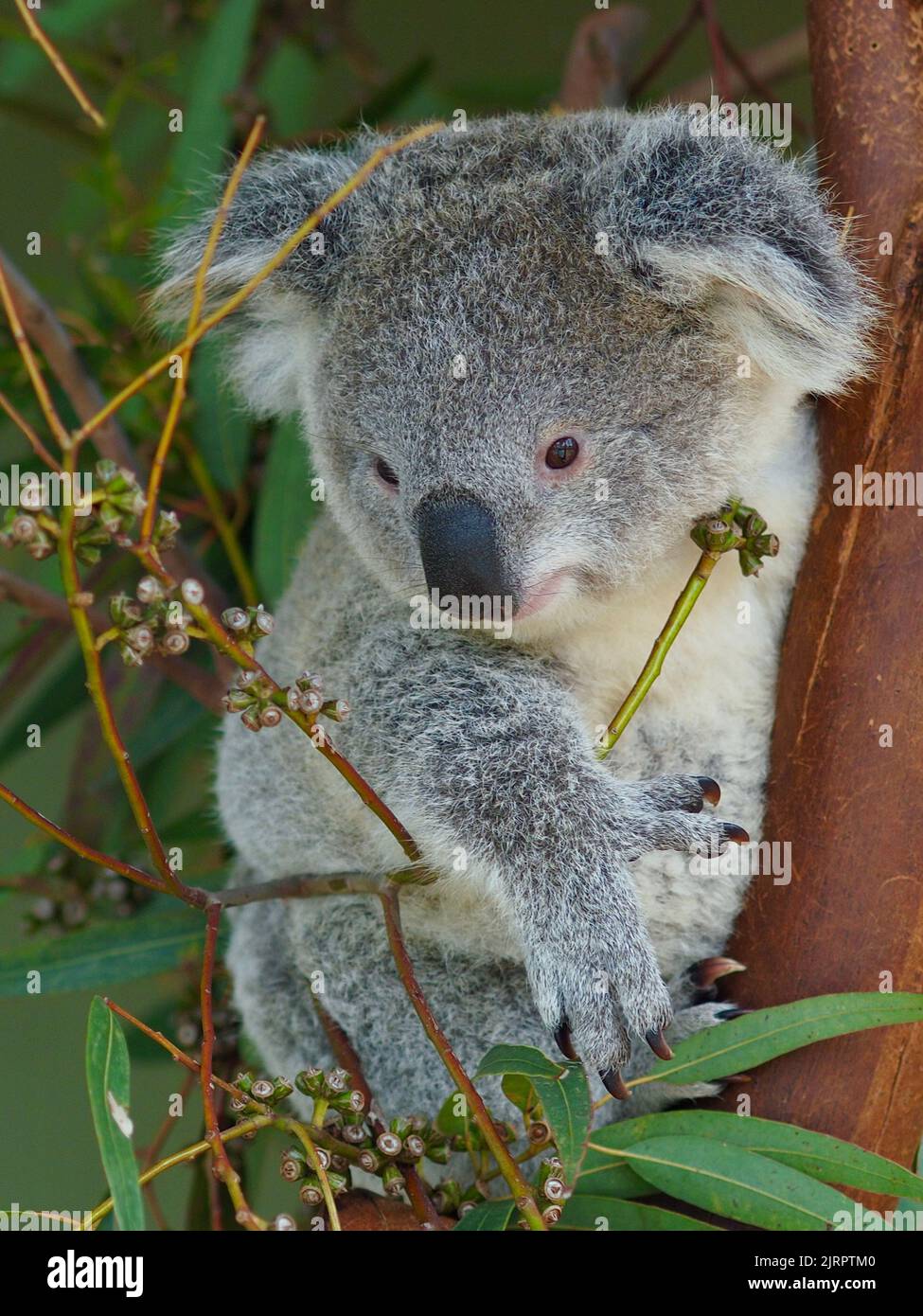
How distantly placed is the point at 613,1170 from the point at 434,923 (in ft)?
1.42

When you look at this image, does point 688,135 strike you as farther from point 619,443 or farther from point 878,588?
point 878,588

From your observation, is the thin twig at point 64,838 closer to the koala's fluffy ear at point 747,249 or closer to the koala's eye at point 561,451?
the koala's eye at point 561,451

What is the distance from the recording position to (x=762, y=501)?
189 centimetres

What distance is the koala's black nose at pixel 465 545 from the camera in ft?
5.36

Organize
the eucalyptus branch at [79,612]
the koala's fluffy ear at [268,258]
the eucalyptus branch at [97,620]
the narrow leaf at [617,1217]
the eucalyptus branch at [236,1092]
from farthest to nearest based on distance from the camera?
the eucalyptus branch at [97,620]
the koala's fluffy ear at [268,258]
the narrow leaf at [617,1217]
the eucalyptus branch at [236,1092]
the eucalyptus branch at [79,612]

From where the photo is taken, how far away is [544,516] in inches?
66.1

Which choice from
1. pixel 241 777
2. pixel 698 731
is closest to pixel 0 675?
pixel 241 777

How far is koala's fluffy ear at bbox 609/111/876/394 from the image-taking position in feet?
A: 5.29

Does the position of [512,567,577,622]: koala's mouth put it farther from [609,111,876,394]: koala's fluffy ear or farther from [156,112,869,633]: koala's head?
[609,111,876,394]: koala's fluffy ear

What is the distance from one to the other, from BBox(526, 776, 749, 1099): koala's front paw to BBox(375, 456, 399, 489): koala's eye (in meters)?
0.50

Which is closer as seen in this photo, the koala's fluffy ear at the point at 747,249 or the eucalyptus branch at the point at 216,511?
the koala's fluffy ear at the point at 747,249

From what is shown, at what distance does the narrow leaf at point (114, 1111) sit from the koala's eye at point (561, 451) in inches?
30.8

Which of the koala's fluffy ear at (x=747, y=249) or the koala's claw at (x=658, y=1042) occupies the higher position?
the koala's fluffy ear at (x=747, y=249)

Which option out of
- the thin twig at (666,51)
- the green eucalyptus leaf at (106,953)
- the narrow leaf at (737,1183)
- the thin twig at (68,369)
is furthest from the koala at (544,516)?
the thin twig at (666,51)
